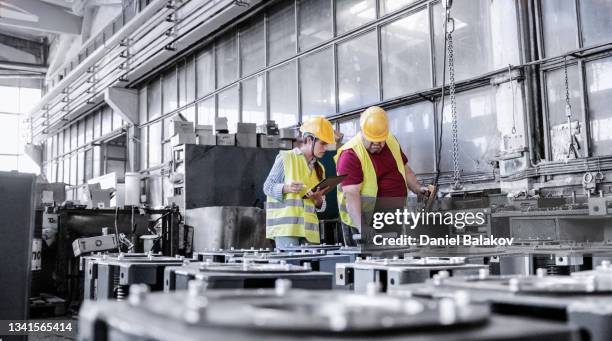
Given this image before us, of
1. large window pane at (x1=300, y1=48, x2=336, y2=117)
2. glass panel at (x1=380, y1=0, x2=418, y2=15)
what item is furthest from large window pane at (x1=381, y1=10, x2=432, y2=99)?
large window pane at (x1=300, y1=48, x2=336, y2=117)

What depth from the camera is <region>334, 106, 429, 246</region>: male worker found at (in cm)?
392

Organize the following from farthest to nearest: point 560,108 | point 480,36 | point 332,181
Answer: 1. point 480,36
2. point 560,108
3. point 332,181

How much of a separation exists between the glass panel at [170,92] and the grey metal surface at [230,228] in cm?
670

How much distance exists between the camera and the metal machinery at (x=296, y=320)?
0.65 m

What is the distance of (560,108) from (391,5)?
2727mm

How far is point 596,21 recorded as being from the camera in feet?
18.4

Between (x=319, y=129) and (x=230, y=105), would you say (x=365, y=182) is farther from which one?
(x=230, y=105)

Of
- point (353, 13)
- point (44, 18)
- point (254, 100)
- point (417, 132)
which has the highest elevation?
point (44, 18)

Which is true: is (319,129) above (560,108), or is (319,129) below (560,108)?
below

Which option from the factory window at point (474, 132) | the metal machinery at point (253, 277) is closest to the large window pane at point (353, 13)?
the factory window at point (474, 132)

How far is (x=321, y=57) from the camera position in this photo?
8867 millimetres

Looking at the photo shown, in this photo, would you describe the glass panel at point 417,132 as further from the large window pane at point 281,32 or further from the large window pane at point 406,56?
the large window pane at point 281,32

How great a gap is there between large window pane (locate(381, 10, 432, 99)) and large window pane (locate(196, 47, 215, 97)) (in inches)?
181

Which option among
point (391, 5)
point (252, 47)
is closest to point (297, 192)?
point (391, 5)
